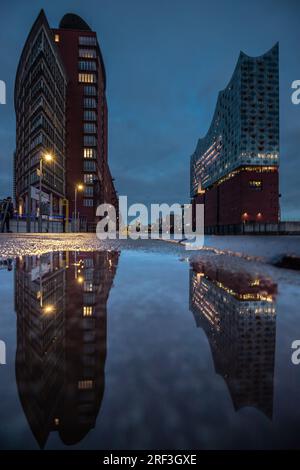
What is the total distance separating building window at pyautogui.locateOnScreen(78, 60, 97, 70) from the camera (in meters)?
58.6

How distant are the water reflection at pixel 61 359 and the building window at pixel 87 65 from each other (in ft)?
225

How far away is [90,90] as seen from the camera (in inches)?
2333

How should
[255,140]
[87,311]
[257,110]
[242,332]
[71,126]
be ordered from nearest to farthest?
[242,332] → [87,311] → [71,126] → [257,110] → [255,140]

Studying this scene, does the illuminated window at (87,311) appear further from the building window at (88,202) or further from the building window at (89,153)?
the building window at (89,153)

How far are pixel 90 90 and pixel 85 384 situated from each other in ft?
223

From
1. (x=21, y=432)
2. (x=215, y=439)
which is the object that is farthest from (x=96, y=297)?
(x=215, y=439)

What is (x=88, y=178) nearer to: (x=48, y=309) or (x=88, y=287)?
(x=88, y=287)

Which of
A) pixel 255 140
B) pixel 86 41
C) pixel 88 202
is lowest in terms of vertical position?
pixel 88 202

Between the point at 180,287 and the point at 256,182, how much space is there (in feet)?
278

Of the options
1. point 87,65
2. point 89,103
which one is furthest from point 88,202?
point 87,65

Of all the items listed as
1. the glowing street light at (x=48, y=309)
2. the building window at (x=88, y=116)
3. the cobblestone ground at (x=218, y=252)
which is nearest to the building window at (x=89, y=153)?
the building window at (x=88, y=116)

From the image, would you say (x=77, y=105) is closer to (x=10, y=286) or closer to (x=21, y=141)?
(x=21, y=141)

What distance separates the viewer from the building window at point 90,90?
194ft

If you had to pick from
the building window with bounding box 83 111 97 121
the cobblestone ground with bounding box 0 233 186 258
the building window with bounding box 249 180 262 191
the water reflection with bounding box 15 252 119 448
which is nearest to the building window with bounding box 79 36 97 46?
the building window with bounding box 83 111 97 121
